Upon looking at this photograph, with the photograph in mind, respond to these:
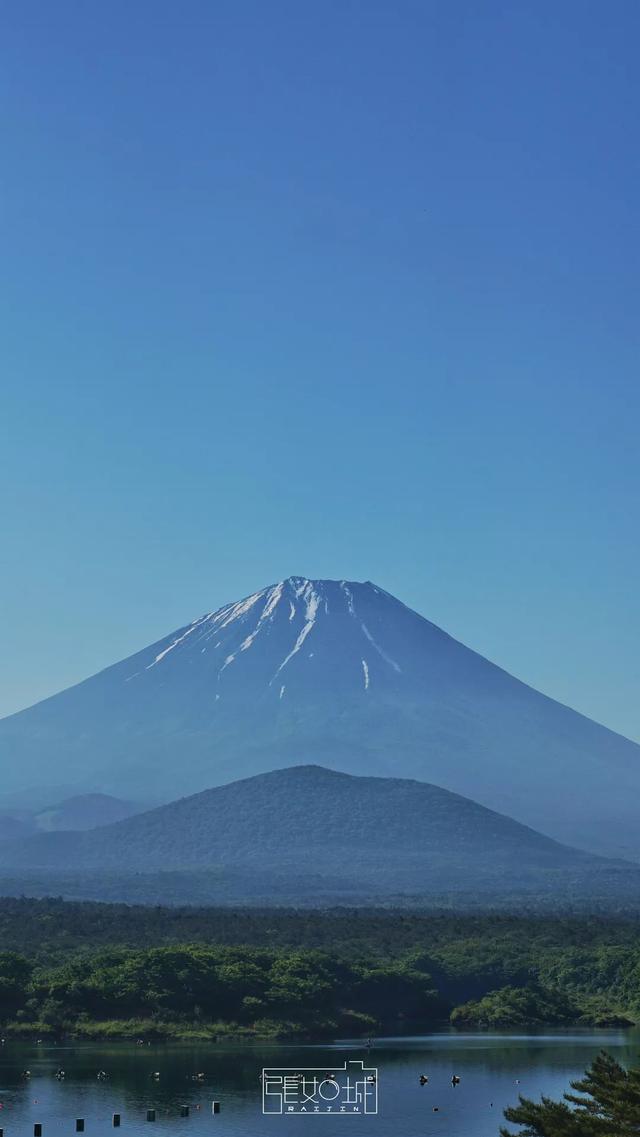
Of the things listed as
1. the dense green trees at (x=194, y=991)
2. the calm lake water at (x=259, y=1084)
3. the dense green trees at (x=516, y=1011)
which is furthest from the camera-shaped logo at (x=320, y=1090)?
the dense green trees at (x=516, y=1011)

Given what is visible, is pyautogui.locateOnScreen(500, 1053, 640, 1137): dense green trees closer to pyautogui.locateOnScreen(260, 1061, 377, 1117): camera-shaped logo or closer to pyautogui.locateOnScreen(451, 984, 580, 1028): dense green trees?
pyautogui.locateOnScreen(260, 1061, 377, 1117): camera-shaped logo

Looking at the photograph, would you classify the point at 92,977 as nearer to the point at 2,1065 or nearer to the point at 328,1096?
the point at 2,1065

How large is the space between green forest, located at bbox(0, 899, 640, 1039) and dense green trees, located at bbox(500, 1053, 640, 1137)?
43236 millimetres

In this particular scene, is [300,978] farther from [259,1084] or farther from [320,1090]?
[320,1090]

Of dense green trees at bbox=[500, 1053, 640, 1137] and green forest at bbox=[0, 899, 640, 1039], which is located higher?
green forest at bbox=[0, 899, 640, 1039]

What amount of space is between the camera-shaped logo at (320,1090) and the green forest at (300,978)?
1349cm

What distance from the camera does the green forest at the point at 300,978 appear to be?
87312 mm

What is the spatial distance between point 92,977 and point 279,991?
935 cm

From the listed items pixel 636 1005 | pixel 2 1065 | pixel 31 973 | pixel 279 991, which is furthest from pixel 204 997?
pixel 636 1005

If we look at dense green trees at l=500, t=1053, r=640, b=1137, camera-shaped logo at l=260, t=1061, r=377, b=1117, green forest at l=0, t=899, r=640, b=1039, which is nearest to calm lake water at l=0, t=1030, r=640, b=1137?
camera-shaped logo at l=260, t=1061, r=377, b=1117

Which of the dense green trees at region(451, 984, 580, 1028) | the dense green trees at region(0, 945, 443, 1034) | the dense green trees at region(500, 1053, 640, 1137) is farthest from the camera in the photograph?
the dense green trees at region(451, 984, 580, 1028)

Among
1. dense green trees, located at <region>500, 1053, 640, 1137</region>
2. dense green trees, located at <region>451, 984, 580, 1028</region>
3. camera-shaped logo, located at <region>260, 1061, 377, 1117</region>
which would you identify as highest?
dense green trees, located at <region>451, 984, 580, 1028</region>

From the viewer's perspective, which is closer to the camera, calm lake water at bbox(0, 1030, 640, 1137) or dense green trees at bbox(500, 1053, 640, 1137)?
dense green trees at bbox(500, 1053, 640, 1137)

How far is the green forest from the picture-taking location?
87.3m
